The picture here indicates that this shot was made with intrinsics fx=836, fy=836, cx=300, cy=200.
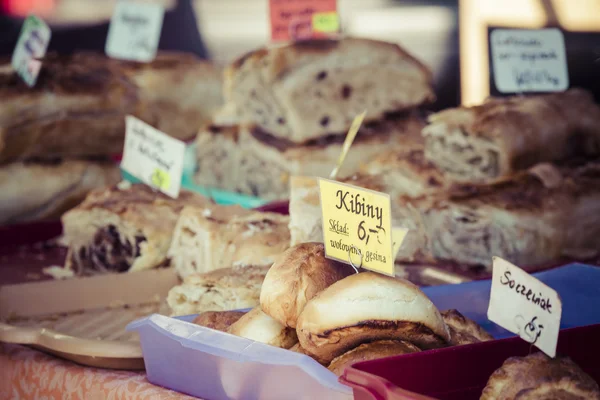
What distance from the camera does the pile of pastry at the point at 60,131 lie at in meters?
3.67

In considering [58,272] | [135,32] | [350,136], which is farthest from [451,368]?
[135,32]

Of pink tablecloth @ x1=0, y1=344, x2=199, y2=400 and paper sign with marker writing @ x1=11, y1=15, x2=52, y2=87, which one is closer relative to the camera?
pink tablecloth @ x1=0, y1=344, x2=199, y2=400

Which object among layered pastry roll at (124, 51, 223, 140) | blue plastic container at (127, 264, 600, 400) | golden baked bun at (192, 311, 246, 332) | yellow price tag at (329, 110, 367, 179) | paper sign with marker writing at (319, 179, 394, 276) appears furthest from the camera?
layered pastry roll at (124, 51, 223, 140)

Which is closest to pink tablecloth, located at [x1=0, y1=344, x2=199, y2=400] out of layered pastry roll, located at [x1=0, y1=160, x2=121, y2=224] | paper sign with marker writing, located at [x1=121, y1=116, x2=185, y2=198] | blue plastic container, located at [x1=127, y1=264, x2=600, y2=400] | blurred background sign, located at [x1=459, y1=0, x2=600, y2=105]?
blue plastic container, located at [x1=127, y1=264, x2=600, y2=400]

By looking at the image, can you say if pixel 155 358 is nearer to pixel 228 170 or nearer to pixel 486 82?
pixel 228 170

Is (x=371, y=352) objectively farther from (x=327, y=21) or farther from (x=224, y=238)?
(x=327, y=21)

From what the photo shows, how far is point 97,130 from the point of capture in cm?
384

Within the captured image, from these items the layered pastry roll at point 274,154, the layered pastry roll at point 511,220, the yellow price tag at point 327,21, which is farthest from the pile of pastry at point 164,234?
the yellow price tag at point 327,21

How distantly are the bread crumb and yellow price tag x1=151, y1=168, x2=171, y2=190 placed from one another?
1.51 feet

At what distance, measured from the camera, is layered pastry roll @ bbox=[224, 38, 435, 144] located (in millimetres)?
3979

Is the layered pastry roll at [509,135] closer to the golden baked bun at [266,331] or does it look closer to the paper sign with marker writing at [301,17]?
the paper sign with marker writing at [301,17]

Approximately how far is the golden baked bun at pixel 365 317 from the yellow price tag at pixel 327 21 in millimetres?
2694

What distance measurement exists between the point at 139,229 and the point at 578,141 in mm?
1728

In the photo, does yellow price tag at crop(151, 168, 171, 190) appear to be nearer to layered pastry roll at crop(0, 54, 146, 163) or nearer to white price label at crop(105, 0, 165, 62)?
layered pastry roll at crop(0, 54, 146, 163)
